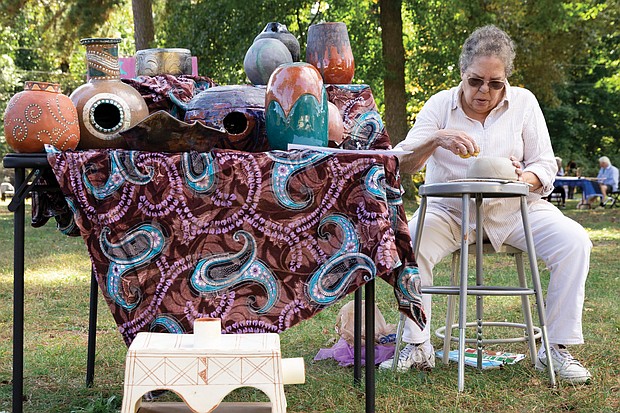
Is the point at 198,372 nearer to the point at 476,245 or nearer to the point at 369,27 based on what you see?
the point at 476,245

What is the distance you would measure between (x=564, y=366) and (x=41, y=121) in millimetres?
2281

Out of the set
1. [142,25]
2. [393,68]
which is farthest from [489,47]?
[393,68]

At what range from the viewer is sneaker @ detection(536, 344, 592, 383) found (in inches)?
133

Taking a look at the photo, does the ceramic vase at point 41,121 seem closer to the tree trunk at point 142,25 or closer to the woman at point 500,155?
the woman at point 500,155

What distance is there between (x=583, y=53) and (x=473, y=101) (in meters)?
15.1

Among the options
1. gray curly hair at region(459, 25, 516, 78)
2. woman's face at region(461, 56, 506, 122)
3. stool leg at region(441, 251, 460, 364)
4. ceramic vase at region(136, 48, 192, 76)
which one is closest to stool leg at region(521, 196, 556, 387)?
stool leg at region(441, 251, 460, 364)

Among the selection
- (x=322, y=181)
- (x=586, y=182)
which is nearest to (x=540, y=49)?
(x=586, y=182)

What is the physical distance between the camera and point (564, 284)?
3.47 meters

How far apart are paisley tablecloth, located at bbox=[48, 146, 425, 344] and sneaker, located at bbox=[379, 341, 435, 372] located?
1.26m

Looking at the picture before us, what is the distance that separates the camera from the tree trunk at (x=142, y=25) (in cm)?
1239

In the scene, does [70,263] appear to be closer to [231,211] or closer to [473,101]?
[473,101]

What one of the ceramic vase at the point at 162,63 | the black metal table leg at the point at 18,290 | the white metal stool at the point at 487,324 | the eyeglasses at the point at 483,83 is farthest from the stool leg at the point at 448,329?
the black metal table leg at the point at 18,290

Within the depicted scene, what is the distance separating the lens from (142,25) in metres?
12.5

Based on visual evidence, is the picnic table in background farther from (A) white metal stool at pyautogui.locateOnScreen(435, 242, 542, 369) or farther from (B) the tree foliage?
(A) white metal stool at pyautogui.locateOnScreen(435, 242, 542, 369)
